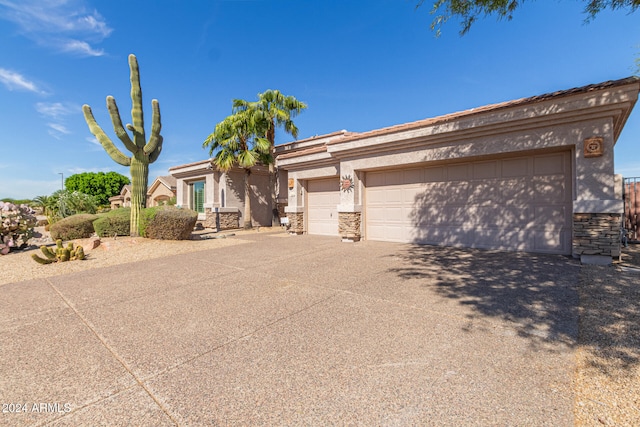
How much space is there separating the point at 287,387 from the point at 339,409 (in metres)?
0.49

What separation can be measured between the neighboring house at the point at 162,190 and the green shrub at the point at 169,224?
17.2 metres

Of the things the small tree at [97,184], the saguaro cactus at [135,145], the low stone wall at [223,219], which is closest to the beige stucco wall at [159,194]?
the low stone wall at [223,219]

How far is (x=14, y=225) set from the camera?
9.83m

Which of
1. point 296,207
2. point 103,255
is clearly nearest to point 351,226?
point 296,207

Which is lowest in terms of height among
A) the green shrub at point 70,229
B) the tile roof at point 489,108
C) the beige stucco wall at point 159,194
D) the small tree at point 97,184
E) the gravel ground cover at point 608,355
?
the gravel ground cover at point 608,355

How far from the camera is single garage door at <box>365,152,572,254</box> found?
303 inches

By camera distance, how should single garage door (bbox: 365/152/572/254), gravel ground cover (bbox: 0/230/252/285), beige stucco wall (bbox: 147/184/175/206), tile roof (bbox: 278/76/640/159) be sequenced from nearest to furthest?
tile roof (bbox: 278/76/640/159) < gravel ground cover (bbox: 0/230/252/285) < single garage door (bbox: 365/152/572/254) < beige stucco wall (bbox: 147/184/175/206)

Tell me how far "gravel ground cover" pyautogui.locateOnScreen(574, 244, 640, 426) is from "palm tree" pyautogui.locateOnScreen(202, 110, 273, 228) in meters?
14.8

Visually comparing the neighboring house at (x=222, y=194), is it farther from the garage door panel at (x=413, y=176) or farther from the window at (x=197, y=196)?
the garage door panel at (x=413, y=176)

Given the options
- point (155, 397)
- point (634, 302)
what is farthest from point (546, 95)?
point (155, 397)

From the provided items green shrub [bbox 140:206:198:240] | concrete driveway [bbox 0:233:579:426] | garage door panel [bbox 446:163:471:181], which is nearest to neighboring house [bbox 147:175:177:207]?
green shrub [bbox 140:206:198:240]

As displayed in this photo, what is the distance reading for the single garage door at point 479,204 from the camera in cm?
769

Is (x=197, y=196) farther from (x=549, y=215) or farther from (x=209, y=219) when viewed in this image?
(x=549, y=215)

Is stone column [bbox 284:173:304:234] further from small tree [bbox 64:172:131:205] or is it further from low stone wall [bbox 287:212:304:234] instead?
small tree [bbox 64:172:131:205]
